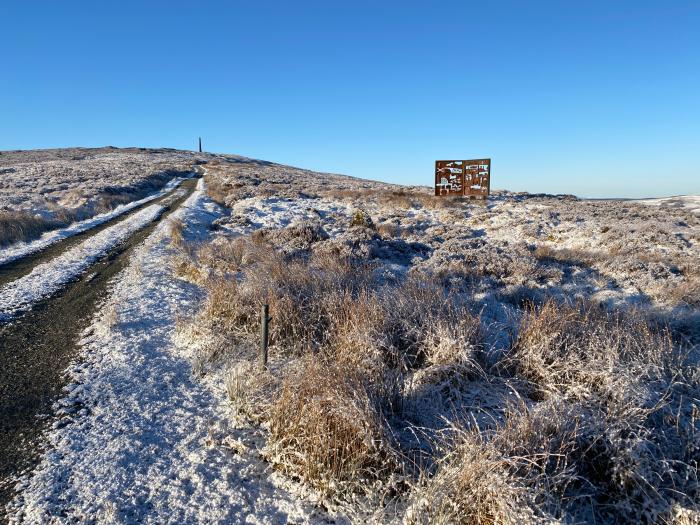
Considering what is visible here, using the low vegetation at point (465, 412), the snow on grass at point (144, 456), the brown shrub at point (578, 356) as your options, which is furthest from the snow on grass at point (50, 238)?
the brown shrub at point (578, 356)

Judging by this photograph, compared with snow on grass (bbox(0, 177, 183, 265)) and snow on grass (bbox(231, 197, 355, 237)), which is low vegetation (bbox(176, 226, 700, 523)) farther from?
snow on grass (bbox(231, 197, 355, 237))

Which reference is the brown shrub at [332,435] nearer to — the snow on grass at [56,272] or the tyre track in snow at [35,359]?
the tyre track in snow at [35,359]

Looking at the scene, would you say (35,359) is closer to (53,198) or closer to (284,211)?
(284,211)

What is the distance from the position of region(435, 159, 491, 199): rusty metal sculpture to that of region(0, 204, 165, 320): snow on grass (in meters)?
20.7

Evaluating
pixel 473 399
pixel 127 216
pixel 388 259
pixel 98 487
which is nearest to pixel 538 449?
pixel 473 399

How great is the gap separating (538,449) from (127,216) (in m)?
22.3

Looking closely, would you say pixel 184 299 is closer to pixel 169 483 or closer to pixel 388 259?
pixel 169 483

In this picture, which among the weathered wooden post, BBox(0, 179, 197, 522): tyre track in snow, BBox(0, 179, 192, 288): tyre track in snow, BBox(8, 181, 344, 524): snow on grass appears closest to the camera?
BBox(8, 181, 344, 524): snow on grass

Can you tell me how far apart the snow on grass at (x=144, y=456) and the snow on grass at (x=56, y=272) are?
3195 mm

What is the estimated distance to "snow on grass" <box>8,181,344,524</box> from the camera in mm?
3141

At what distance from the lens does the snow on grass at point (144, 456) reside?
314 centimetres

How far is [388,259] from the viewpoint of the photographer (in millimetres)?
12875

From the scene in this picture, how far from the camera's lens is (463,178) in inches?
1095

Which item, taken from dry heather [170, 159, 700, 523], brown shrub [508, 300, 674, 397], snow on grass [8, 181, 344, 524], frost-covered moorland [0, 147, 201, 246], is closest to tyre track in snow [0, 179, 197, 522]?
snow on grass [8, 181, 344, 524]
